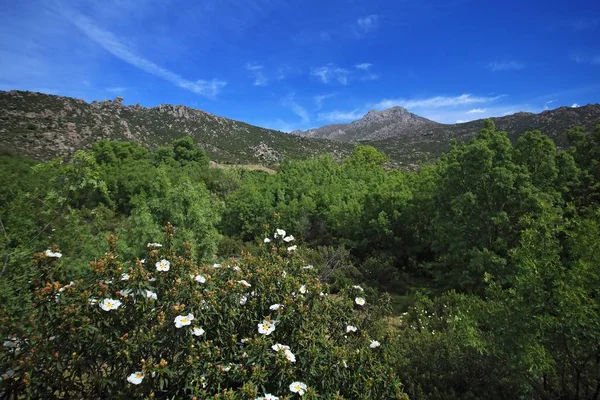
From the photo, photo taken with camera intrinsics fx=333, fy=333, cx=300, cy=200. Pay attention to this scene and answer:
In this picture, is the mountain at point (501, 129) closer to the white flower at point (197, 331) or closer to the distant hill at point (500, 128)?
the distant hill at point (500, 128)

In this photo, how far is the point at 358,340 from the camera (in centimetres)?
376

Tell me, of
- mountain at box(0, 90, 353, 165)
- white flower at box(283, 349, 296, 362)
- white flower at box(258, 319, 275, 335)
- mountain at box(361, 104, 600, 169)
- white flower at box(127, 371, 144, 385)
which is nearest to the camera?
A: white flower at box(127, 371, 144, 385)

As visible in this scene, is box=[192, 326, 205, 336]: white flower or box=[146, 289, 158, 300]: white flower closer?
box=[192, 326, 205, 336]: white flower

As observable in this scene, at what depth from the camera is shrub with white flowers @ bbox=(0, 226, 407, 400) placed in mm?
2766

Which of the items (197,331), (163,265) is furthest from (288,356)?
(163,265)

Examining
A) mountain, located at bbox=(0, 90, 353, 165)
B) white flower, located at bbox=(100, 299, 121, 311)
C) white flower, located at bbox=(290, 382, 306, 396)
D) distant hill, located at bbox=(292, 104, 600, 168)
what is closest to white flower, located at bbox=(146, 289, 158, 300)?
white flower, located at bbox=(100, 299, 121, 311)

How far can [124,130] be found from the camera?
70438mm

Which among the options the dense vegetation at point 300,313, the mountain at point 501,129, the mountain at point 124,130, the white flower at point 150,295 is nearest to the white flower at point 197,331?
the dense vegetation at point 300,313

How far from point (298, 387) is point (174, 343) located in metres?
1.15

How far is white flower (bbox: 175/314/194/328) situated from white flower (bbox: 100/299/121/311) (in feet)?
1.76

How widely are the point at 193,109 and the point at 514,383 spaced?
101830mm

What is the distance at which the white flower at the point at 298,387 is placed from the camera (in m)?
2.80

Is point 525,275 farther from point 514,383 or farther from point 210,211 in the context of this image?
point 210,211

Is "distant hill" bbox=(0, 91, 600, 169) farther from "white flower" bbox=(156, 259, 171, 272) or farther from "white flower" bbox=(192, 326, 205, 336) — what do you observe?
"white flower" bbox=(192, 326, 205, 336)
